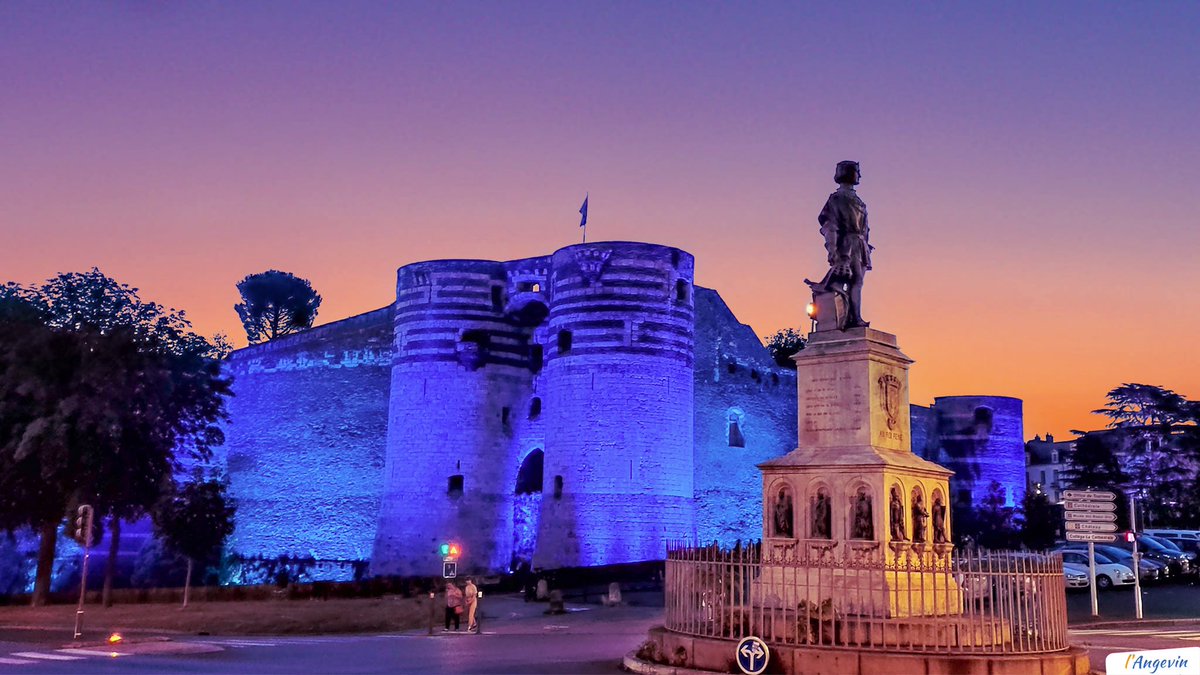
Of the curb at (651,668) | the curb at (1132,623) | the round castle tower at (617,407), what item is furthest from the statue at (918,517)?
the round castle tower at (617,407)

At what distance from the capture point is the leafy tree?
47.7 metres

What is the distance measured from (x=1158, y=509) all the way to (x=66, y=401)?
154 ft

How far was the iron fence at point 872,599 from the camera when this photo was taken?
1105 cm

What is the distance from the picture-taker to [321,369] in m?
46.5

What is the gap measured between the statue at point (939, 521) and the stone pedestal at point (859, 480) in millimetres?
16

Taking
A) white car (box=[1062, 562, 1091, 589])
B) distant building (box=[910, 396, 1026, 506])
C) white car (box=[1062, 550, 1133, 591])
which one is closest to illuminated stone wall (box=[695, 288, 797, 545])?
distant building (box=[910, 396, 1026, 506])

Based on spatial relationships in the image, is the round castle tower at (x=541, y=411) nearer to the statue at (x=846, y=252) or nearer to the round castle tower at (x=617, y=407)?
the round castle tower at (x=617, y=407)

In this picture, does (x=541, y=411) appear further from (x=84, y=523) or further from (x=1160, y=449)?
(x=1160, y=449)

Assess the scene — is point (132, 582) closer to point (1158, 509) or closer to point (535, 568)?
point (535, 568)

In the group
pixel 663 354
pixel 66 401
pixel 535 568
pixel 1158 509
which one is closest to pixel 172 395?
pixel 66 401

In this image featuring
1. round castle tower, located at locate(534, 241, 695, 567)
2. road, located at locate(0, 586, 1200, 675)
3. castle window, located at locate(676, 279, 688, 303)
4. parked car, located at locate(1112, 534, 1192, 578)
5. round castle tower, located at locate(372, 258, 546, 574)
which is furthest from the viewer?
round castle tower, located at locate(372, 258, 546, 574)

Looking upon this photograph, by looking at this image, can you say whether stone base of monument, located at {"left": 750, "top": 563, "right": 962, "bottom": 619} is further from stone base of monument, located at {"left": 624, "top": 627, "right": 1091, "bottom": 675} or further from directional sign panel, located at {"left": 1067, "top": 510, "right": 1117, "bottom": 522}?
directional sign panel, located at {"left": 1067, "top": 510, "right": 1117, "bottom": 522}

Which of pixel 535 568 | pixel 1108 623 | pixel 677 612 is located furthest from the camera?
pixel 535 568

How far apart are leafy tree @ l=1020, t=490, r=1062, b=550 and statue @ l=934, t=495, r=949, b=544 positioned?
3672 centimetres
